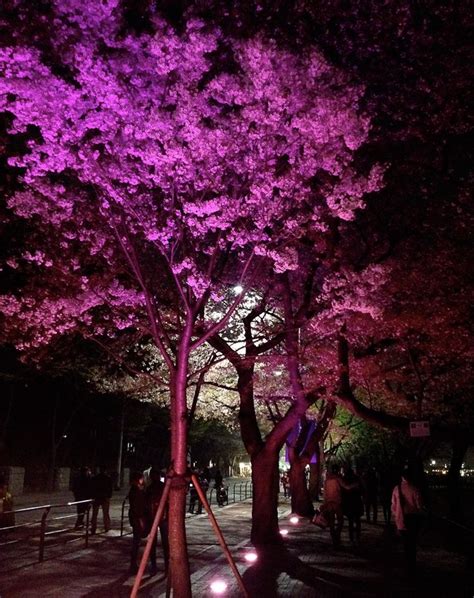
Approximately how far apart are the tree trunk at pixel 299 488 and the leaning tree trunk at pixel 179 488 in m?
14.7

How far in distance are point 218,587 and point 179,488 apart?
85.7 inches

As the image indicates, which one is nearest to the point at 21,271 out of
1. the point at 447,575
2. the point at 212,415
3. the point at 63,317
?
the point at 63,317

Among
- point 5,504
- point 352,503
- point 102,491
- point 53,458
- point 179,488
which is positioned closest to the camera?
point 179,488

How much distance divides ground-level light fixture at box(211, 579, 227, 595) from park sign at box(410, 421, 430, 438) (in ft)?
16.2

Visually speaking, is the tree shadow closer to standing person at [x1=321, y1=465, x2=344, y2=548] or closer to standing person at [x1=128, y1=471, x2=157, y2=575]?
standing person at [x1=321, y1=465, x2=344, y2=548]

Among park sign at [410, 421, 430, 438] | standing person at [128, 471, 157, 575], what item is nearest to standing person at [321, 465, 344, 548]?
park sign at [410, 421, 430, 438]

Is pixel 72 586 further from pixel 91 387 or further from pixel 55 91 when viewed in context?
pixel 91 387

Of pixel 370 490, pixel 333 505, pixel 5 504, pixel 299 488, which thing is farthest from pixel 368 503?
pixel 5 504

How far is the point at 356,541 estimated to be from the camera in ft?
53.2

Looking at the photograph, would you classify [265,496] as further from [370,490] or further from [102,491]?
[370,490]

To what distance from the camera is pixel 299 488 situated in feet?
76.2

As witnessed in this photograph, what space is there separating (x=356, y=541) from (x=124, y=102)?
40.4 ft

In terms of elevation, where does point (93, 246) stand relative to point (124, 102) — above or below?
below

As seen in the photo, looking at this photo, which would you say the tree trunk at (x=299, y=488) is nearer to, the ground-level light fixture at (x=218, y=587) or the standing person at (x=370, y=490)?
the standing person at (x=370, y=490)
